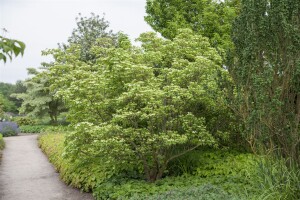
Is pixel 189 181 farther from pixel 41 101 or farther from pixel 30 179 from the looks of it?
pixel 41 101

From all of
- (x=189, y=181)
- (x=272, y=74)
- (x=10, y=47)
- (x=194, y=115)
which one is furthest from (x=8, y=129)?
(x=10, y=47)

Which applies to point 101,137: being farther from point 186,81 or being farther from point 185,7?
point 185,7

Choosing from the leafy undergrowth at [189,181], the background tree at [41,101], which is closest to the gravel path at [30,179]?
the leafy undergrowth at [189,181]

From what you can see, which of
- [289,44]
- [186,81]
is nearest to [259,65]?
[289,44]

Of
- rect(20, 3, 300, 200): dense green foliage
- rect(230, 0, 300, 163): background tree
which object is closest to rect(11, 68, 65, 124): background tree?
rect(20, 3, 300, 200): dense green foliage

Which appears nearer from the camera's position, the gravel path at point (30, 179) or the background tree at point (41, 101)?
the gravel path at point (30, 179)

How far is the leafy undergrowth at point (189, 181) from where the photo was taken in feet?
21.0

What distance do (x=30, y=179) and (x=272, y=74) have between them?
25.1 ft

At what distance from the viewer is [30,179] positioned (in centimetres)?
1046

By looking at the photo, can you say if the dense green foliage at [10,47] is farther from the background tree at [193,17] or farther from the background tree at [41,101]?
the background tree at [41,101]

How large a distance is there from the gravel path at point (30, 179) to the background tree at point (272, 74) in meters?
4.29

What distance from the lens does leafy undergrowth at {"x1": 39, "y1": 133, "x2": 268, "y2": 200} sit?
21.0 ft

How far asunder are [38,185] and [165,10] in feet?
31.1

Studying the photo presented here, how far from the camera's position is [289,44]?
584cm
